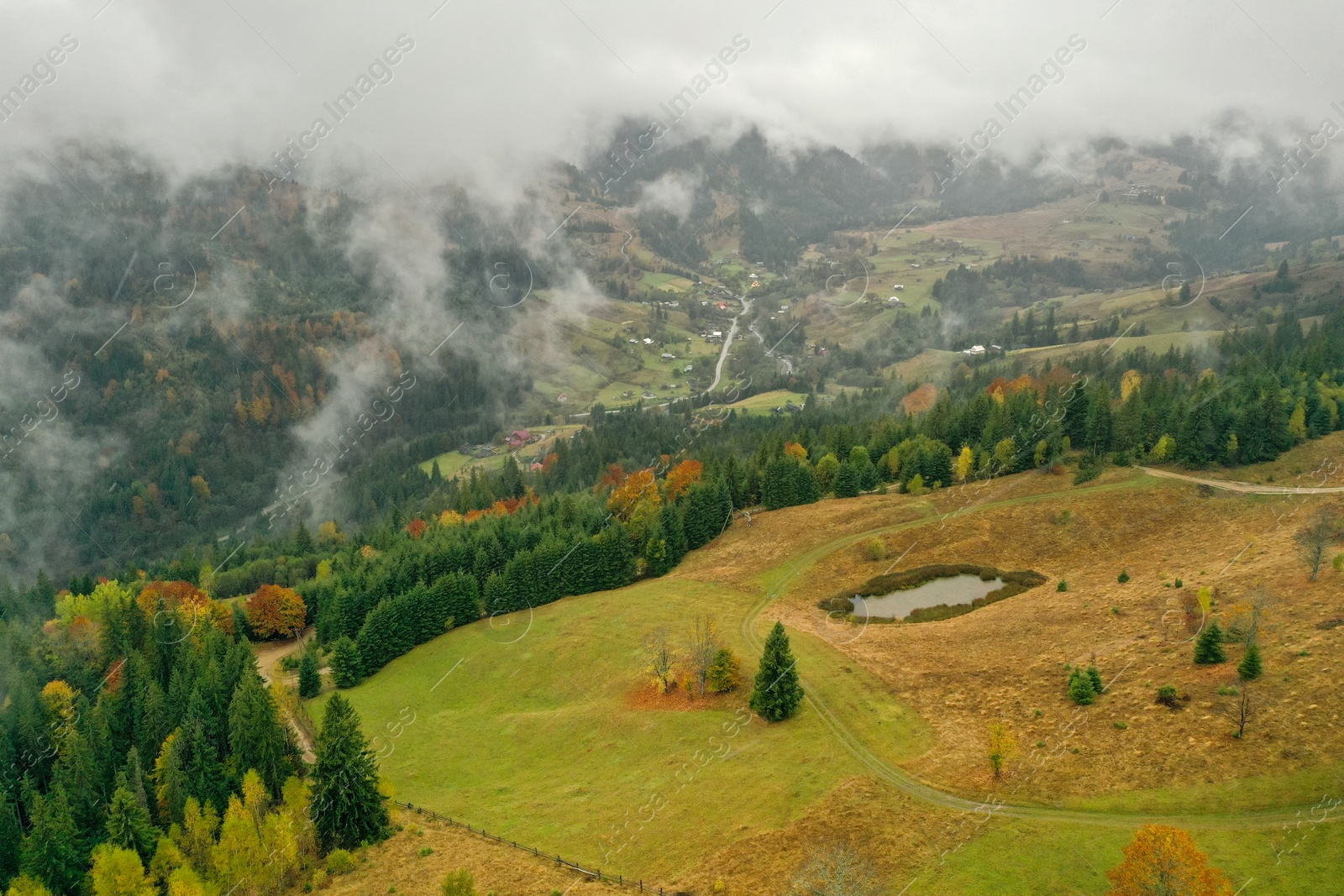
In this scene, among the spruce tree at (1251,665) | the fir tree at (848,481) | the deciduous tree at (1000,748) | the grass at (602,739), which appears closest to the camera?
the deciduous tree at (1000,748)

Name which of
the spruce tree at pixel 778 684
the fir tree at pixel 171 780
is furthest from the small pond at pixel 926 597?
the fir tree at pixel 171 780

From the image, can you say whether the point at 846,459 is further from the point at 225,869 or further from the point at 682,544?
the point at 225,869

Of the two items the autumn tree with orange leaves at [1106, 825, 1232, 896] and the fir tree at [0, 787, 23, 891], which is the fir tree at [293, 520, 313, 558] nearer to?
the fir tree at [0, 787, 23, 891]

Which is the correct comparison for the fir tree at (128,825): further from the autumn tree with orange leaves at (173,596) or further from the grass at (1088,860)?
the grass at (1088,860)

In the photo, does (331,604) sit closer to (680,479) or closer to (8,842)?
(8,842)

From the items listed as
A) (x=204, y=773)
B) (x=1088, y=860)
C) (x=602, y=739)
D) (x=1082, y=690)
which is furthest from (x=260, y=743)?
(x=1082, y=690)

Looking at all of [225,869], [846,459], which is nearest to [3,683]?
[225,869]

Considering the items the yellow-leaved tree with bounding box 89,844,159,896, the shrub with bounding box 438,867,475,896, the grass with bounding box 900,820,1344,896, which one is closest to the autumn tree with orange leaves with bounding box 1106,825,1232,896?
the grass with bounding box 900,820,1344,896
